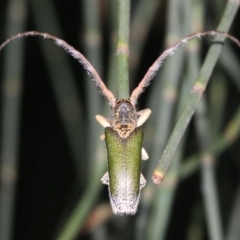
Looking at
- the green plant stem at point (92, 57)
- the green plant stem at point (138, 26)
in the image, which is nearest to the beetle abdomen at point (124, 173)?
the green plant stem at point (92, 57)

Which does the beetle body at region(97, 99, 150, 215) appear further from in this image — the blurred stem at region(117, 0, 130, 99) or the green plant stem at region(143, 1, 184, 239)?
the green plant stem at region(143, 1, 184, 239)

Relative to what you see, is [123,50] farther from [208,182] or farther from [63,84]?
[63,84]

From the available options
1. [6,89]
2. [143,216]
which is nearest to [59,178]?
[6,89]

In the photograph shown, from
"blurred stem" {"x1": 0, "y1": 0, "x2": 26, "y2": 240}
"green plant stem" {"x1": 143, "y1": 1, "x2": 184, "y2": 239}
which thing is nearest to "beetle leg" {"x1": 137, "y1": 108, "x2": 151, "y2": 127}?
→ "green plant stem" {"x1": 143, "y1": 1, "x2": 184, "y2": 239}

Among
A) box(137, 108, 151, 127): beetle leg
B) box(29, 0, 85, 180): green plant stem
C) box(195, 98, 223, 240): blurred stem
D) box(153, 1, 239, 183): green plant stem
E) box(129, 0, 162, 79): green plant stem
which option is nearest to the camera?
box(153, 1, 239, 183): green plant stem

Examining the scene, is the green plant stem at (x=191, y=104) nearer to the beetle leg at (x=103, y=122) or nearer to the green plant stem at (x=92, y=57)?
the beetle leg at (x=103, y=122)
